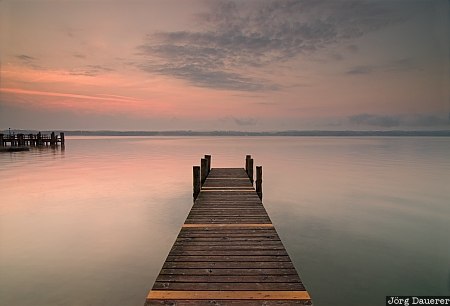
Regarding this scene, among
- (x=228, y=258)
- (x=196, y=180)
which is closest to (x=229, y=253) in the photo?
(x=228, y=258)

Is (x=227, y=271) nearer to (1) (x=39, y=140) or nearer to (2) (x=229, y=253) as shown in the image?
(2) (x=229, y=253)

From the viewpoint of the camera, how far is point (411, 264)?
8.86m

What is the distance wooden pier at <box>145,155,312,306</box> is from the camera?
4.52 metres

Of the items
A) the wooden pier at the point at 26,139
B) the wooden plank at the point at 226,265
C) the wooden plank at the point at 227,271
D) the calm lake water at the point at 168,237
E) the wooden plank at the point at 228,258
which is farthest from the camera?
the wooden pier at the point at 26,139

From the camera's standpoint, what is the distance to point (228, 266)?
5.51 metres

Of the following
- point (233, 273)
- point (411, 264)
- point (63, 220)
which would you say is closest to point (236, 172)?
point (63, 220)

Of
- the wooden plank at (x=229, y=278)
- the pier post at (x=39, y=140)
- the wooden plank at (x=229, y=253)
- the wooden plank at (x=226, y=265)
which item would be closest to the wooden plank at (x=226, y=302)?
the wooden plank at (x=229, y=278)

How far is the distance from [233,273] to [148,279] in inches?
143

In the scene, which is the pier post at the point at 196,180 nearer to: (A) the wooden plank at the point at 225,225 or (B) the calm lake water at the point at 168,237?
(B) the calm lake water at the point at 168,237

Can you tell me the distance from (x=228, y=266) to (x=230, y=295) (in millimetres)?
913

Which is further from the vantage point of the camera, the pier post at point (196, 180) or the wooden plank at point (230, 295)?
the pier post at point (196, 180)

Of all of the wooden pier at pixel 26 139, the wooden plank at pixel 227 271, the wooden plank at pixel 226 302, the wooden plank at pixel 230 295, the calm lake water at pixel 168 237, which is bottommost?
the calm lake water at pixel 168 237

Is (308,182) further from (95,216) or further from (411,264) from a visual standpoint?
(95,216)

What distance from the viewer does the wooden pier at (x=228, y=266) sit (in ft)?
14.8
